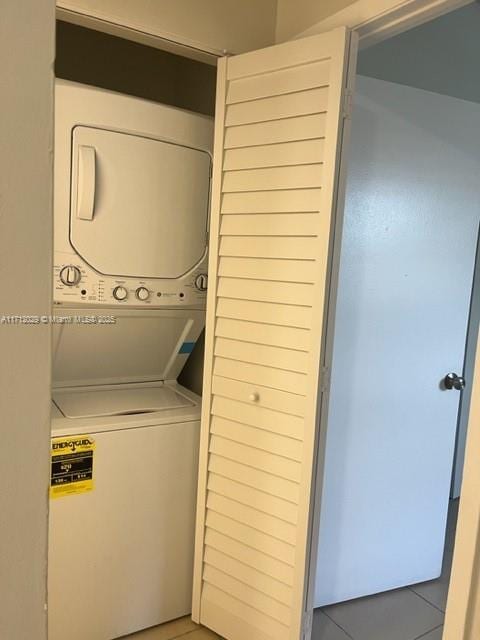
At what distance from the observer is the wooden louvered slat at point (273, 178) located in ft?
5.13

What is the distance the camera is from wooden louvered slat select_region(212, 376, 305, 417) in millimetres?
1642

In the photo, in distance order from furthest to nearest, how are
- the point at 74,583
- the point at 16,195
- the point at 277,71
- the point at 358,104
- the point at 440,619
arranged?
1. the point at 440,619
2. the point at 358,104
3. the point at 74,583
4. the point at 277,71
5. the point at 16,195

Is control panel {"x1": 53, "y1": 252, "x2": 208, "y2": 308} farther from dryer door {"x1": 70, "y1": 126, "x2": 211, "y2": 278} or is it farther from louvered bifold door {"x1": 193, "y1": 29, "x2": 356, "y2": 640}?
louvered bifold door {"x1": 193, "y1": 29, "x2": 356, "y2": 640}

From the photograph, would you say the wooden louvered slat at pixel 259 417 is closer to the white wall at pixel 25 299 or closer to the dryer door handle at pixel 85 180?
the dryer door handle at pixel 85 180

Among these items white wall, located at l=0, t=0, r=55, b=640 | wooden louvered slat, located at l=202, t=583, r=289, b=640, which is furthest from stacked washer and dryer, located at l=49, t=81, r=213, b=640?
white wall, located at l=0, t=0, r=55, b=640

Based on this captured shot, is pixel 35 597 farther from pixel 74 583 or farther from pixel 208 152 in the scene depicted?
pixel 208 152

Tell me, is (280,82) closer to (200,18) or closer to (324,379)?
(200,18)

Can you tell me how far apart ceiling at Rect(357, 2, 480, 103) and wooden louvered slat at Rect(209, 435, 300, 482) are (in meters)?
1.41

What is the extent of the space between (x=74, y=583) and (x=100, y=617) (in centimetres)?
18

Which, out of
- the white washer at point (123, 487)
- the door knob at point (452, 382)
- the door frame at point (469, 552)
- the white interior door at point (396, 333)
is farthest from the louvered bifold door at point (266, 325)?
the door knob at point (452, 382)

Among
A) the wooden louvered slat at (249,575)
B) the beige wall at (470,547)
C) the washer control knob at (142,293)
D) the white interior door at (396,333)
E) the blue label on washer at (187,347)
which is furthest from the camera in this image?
the blue label on washer at (187,347)

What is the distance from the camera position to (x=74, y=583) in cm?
177

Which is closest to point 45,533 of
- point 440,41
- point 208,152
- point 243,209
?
point 243,209

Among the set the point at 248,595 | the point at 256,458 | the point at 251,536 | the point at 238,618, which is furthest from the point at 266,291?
the point at 238,618
